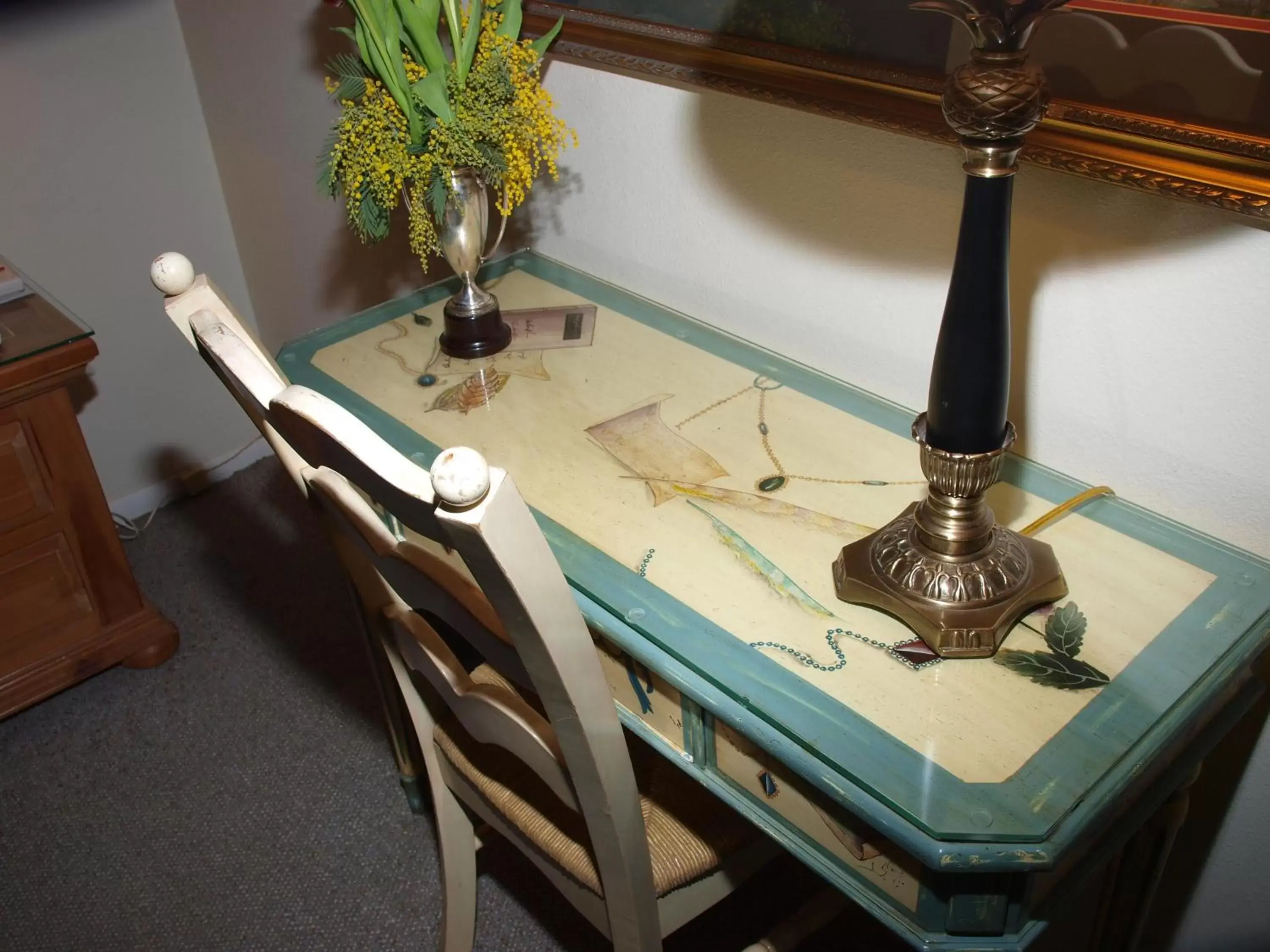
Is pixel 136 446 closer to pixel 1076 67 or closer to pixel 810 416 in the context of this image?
pixel 810 416

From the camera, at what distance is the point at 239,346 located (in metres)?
0.90

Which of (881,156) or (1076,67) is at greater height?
(1076,67)

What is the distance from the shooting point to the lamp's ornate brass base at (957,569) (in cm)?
91

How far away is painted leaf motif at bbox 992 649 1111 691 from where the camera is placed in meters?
0.90

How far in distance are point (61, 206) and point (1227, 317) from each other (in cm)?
212

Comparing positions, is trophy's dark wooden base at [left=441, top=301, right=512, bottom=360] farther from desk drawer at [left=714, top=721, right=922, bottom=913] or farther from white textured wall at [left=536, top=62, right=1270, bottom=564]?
desk drawer at [left=714, top=721, right=922, bottom=913]

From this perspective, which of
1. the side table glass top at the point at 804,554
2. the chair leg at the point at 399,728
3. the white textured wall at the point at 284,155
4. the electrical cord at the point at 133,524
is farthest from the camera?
the electrical cord at the point at 133,524

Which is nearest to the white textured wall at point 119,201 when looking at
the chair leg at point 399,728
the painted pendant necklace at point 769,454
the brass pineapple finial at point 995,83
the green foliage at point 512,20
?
the chair leg at point 399,728

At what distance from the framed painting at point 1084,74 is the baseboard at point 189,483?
5.34ft

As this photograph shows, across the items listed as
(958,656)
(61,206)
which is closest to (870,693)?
(958,656)

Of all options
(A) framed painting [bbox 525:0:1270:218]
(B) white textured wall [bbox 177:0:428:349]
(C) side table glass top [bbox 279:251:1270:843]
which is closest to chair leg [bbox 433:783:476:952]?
(C) side table glass top [bbox 279:251:1270:843]

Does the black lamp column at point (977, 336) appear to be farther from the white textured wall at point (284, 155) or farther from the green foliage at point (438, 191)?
the white textured wall at point (284, 155)

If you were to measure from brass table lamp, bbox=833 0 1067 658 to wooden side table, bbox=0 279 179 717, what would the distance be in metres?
1.37

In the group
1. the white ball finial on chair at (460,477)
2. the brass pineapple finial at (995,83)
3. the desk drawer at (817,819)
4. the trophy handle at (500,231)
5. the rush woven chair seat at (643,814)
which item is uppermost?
the brass pineapple finial at (995,83)
